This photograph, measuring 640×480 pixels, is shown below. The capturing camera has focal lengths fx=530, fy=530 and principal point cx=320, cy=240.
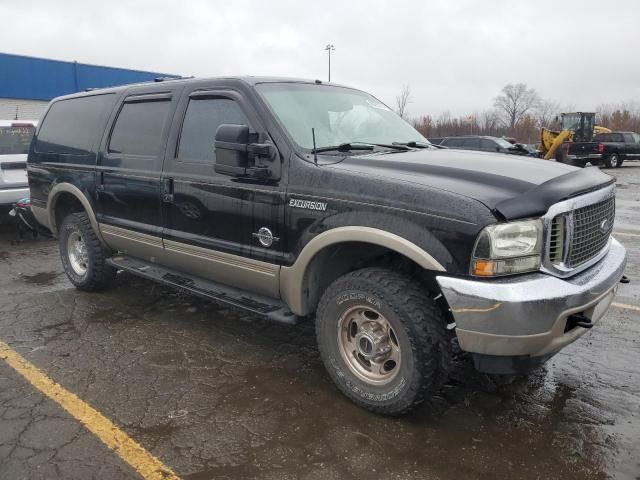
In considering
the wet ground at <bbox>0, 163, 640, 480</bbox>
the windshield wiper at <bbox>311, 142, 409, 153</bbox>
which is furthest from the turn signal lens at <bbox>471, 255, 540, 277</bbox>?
the windshield wiper at <bbox>311, 142, 409, 153</bbox>

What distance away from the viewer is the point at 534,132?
71438 millimetres

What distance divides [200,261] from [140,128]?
1.40 meters

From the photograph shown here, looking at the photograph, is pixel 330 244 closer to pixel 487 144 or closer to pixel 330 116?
pixel 330 116

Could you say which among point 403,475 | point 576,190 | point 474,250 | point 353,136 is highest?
point 353,136

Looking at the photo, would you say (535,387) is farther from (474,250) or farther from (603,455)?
(474,250)

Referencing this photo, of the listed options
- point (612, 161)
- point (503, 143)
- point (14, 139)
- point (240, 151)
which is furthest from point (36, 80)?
point (612, 161)

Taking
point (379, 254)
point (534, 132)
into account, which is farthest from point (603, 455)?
point (534, 132)

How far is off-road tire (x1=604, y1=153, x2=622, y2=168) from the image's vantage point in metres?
26.5

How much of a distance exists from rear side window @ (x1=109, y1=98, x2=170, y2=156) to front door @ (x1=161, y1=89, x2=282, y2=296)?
24cm

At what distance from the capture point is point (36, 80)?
23.3 m

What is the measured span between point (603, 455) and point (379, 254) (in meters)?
1.61

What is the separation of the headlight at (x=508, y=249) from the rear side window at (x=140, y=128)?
2838 millimetres

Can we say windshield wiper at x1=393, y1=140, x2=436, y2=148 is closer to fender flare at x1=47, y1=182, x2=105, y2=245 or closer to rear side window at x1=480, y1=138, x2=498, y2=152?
fender flare at x1=47, y1=182, x2=105, y2=245

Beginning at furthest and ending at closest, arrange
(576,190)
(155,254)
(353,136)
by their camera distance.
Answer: (155,254) < (353,136) < (576,190)
